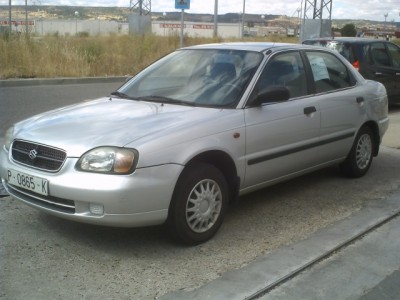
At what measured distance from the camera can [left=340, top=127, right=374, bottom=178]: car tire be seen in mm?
6061

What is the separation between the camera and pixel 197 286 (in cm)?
350

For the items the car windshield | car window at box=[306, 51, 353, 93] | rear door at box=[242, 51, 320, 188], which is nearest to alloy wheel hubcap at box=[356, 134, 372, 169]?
car window at box=[306, 51, 353, 93]

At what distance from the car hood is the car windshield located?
0.67ft

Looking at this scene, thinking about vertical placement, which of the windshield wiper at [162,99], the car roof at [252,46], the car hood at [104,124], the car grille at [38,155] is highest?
the car roof at [252,46]

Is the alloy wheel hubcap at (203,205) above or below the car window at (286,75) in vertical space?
below

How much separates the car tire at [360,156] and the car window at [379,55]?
18.4 feet

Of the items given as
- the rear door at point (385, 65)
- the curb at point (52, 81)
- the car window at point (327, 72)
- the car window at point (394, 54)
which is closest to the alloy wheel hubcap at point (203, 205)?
the car window at point (327, 72)

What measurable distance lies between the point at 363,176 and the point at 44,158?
3.89 m

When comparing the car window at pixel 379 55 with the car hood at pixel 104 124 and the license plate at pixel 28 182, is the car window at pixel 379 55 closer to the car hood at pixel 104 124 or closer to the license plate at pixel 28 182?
the car hood at pixel 104 124

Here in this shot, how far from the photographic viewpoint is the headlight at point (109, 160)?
368 centimetres

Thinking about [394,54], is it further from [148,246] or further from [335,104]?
[148,246]

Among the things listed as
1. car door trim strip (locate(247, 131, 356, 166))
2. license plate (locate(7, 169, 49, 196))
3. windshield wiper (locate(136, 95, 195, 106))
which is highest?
windshield wiper (locate(136, 95, 195, 106))

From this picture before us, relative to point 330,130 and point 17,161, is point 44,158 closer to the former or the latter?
point 17,161

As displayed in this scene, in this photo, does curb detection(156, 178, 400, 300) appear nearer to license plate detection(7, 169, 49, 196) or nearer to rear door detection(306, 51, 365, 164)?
rear door detection(306, 51, 365, 164)
